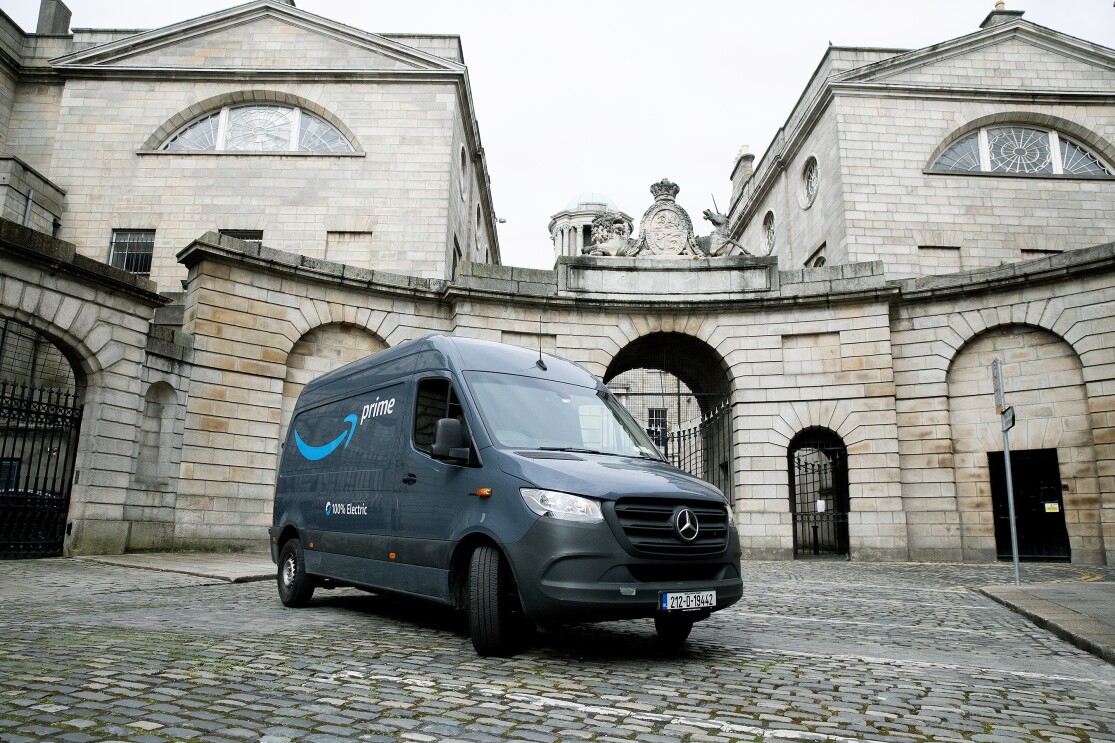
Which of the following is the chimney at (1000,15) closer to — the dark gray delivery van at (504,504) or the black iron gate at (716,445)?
the black iron gate at (716,445)

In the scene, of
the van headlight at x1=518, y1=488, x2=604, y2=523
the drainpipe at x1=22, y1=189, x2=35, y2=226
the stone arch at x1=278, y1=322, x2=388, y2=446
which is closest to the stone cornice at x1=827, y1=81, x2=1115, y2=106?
the stone arch at x1=278, y1=322, x2=388, y2=446

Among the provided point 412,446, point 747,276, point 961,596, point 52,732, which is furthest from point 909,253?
point 52,732

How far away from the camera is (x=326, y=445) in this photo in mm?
A: 8133

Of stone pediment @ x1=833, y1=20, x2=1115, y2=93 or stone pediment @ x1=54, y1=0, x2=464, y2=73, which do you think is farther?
stone pediment @ x1=54, y1=0, x2=464, y2=73

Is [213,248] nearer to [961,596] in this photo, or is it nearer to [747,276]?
[747,276]

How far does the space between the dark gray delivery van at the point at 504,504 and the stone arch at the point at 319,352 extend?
8334 millimetres

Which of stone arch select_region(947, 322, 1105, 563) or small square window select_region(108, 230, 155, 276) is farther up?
small square window select_region(108, 230, 155, 276)

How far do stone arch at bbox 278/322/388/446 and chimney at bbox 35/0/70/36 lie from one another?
2085cm

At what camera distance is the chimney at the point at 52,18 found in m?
28.1

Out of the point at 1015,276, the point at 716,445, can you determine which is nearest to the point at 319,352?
the point at 716,445

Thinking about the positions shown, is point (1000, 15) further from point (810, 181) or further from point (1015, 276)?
point (1015, 276)

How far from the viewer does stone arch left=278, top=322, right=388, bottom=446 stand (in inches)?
626

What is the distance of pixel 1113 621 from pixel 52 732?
820 centimetres

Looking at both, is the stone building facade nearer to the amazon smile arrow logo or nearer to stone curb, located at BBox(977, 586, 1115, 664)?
the amazon smile arrow logo
